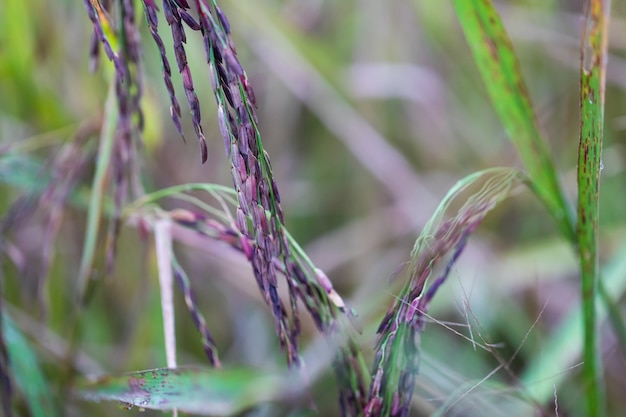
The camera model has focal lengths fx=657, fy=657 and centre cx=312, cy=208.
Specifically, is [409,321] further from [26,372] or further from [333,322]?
[26,372]

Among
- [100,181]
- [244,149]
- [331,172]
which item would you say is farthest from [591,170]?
[331,172]

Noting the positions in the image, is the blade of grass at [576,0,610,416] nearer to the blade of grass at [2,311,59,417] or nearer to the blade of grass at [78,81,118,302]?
the blade of grass at [78,81,118,302]

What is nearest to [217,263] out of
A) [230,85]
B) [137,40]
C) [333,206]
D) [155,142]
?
[155,142]

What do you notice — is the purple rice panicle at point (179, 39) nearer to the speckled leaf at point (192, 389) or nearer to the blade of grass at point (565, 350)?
the speckled leaf at point (192, 389)

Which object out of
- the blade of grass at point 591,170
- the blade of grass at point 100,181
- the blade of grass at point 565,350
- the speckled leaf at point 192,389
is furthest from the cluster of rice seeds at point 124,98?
the blade of grass at point 565,350

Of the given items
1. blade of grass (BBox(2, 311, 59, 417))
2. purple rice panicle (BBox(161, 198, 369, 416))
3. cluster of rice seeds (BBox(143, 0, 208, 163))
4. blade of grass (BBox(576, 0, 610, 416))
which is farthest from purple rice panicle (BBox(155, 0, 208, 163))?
blade of grass (BBox(2, 311, 59, 417))
